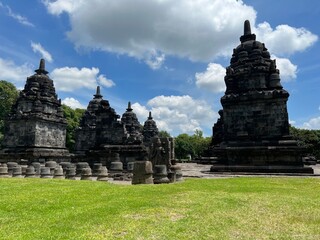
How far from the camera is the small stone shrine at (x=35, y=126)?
90.2ft

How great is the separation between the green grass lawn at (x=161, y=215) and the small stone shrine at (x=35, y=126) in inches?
764

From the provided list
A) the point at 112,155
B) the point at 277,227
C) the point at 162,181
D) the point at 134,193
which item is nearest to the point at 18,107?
the point at 112,155

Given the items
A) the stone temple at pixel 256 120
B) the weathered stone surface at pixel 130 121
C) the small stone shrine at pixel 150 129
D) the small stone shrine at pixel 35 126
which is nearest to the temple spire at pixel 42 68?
the small stone shrine at pixel 35 126

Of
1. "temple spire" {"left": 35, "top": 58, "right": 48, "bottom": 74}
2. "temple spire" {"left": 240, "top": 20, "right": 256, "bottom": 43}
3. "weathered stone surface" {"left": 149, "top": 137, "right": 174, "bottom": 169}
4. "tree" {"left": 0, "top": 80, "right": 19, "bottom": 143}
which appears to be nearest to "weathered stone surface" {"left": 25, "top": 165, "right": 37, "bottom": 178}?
"weathered stone surface" {"left": 149, "top": 137, "right": 174, "bottom": 169}

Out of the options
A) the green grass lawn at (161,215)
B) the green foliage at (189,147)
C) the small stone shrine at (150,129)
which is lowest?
the green grass lawn at (161,215)

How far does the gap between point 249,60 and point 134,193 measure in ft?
52.3

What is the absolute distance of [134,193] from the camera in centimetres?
964

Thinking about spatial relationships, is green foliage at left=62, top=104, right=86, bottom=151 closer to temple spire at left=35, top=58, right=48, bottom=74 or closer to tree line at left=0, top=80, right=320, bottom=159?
tree line at left=0, top=80, right=320, bottom=159

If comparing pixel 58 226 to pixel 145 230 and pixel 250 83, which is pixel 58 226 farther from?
pixel 250 83

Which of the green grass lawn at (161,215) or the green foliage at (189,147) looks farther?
the green foliage at (189,147)

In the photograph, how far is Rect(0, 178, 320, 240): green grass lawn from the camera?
502 centimetres

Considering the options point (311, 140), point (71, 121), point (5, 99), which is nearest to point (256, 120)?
point (311, 140)

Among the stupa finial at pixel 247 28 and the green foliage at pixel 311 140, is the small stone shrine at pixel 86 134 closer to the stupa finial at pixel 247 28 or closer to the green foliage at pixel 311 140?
the stupa finial at pixel 247 28

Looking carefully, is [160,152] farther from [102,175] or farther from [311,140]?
[311,140]
